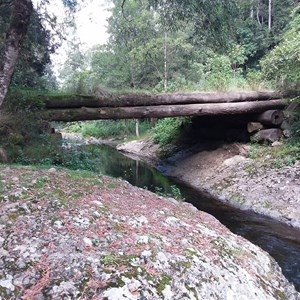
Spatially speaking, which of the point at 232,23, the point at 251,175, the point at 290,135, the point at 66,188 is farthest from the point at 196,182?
the point at 66,188

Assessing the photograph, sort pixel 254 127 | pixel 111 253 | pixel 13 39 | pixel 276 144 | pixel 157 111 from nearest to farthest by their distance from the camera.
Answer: pixel 111 253
pixel 13 39
pixel 157 111
pixel 276 144
pixel 254 127

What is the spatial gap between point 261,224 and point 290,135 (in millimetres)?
5336

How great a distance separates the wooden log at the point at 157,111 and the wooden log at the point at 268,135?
2.82 feet

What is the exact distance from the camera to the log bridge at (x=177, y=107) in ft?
30.1

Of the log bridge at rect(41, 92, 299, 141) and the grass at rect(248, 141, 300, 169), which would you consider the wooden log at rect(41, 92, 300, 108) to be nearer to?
the log bridge at rect(41, 92, 299, 141)

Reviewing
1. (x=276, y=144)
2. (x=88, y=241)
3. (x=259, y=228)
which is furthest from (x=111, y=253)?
(x=276, y=144)

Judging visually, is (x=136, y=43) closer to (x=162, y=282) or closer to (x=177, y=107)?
(x=177, y=107)

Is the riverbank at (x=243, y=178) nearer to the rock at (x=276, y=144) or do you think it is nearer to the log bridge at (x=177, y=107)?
the rock at (x=276, y=144)

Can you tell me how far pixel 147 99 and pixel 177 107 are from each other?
44.1 inches

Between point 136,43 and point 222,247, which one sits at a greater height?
point 136,43

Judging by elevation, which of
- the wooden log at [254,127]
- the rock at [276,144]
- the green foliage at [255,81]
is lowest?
the rock at [276,144]

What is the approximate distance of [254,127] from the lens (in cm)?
1267

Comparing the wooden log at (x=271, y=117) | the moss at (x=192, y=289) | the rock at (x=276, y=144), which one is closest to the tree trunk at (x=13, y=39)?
the moss at (x=192, y=289)

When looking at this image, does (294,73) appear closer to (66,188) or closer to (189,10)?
(189,10)
